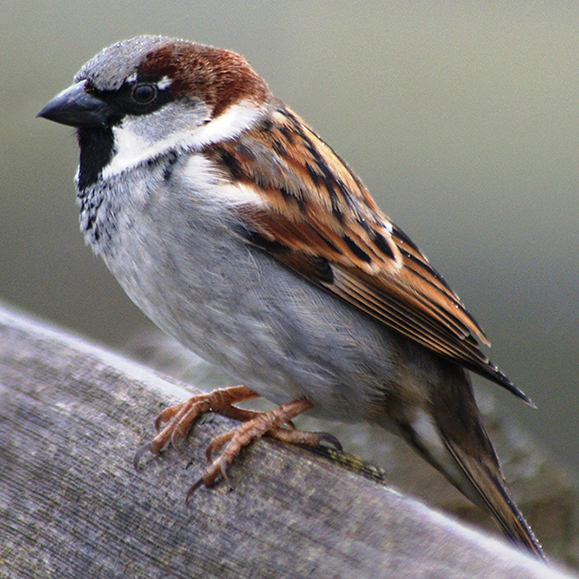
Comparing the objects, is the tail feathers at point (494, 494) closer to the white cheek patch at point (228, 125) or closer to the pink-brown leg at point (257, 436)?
the pink-brown leg at point (257, 436)

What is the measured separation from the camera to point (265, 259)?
6.00 feet

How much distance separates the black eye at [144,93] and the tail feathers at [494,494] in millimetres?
1076

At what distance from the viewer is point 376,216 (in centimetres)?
205

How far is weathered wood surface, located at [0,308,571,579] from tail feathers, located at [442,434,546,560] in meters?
0.71

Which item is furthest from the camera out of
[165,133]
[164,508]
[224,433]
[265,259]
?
[165,133]

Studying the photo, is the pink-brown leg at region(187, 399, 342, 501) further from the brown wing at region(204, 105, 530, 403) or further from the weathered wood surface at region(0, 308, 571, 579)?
the brown wing at region(204, 105, 530, 403)

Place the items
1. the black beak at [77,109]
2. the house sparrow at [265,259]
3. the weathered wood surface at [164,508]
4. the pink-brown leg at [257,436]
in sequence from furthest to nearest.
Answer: the black beak at [77,109]
the house sparrow at [265,259]
the pink-brown leg at [257,436]
the weathered wood surface at [164,508]

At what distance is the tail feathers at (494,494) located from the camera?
1848mm

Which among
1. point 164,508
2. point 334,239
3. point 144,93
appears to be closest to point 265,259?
point 334,239

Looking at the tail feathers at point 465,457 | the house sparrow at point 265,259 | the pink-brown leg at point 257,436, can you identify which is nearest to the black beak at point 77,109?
the house sparrow at point 265,259

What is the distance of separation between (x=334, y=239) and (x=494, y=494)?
0.71 m

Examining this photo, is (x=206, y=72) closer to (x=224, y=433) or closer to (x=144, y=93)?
(x=144, y=93)

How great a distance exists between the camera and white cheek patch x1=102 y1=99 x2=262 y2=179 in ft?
6.32

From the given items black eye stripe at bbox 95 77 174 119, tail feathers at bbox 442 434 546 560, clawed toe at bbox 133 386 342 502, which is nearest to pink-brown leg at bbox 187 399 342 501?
clawed toe at bbox 133 386 342 502
